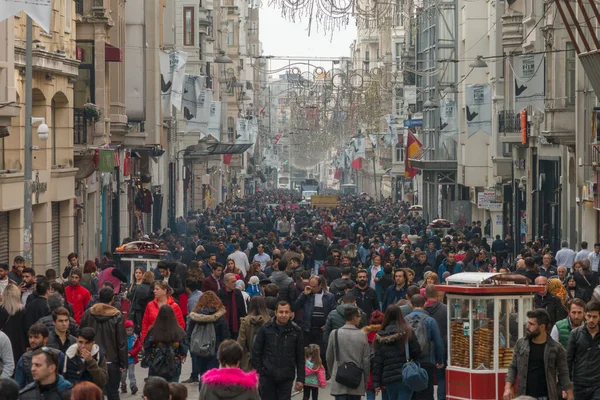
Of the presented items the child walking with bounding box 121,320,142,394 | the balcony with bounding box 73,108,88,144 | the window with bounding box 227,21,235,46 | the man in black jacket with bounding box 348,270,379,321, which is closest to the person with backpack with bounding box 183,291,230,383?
the child walking with bounding box 121,320,142,394

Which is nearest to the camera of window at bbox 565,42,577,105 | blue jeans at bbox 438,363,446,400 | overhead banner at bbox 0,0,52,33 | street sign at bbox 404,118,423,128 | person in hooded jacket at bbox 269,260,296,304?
blue jeans at bbox 438,363,446,400

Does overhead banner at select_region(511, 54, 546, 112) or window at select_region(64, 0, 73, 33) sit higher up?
window at select_region(64, 0, 73, 33)

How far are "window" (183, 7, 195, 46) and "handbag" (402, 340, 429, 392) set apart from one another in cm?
5375

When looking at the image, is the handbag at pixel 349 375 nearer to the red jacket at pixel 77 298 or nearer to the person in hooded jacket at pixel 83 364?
the person in hooded jacket at pixel 83 364

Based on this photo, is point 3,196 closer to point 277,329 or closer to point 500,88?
point 277,329

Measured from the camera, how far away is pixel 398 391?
41.5 ft

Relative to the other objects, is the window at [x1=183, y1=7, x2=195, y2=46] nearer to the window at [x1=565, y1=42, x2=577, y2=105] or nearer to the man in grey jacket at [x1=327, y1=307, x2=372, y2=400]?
the window at [x1=565, y1=42, x2=577, y2=105]

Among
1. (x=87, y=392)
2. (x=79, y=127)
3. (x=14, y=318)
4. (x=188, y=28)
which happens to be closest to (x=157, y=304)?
(x=14, y=318)

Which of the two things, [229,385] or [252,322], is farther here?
[252,322]

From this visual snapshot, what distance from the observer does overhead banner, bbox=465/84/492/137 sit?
40.8 meters

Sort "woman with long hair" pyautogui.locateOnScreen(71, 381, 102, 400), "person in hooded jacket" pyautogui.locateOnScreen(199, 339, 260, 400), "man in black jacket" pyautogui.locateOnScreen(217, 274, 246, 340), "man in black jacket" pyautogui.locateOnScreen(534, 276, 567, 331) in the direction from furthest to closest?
"man in black jacket" pyautogui.locateOnScreen(217, 274, 246, 340) → "man in black jacket" pyautogui.locateOnScreen(534, 276, 567, 331) → "person in hooded jacket" pyautogui.locateOnScreen(199, 339, 260, 400) → "woman with long hair" pyautogui.locateOnScreen(71, 381, 102, 400)

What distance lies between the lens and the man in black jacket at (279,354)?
41.8 feet

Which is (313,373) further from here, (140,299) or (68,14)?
(68,14)

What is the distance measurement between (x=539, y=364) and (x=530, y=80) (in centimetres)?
2230
